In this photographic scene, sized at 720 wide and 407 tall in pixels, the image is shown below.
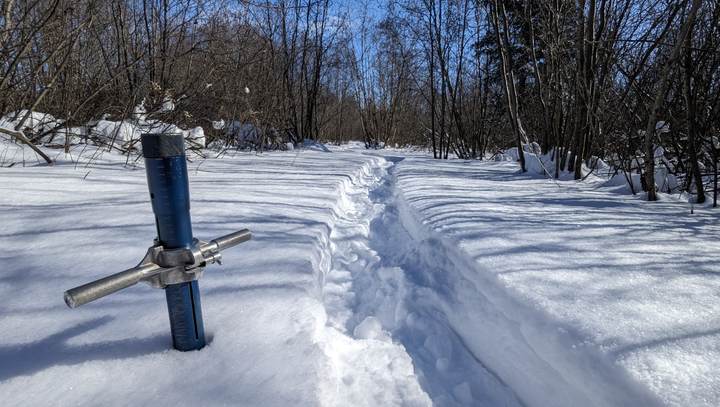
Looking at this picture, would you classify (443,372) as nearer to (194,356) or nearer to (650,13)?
(194,356)

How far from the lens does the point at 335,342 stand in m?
1.18

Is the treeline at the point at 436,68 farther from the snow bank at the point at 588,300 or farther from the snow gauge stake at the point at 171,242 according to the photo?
the snow gauge stake at the point at 171,242

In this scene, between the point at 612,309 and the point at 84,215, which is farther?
Answer: the point at 84,215

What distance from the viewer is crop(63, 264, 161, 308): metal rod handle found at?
22.3 inches

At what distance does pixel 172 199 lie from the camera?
727 millimetres

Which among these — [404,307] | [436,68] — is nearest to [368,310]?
[404,307]

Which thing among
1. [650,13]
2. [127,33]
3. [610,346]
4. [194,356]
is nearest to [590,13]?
[650,13]

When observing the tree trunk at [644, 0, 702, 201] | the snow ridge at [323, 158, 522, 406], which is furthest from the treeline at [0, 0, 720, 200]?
the snow ridge at [323, 158, 522, 406]

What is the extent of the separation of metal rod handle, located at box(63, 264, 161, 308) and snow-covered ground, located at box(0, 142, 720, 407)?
0.30m

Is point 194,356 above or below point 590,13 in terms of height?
below

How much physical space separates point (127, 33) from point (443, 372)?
248 inches

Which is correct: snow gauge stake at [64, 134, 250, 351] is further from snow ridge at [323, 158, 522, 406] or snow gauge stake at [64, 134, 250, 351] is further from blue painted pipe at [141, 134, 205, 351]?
snow ridge at [323, 158, 522, 406]

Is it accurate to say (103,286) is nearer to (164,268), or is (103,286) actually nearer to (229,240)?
(164,268)

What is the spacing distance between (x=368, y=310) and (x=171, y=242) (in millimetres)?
1071
